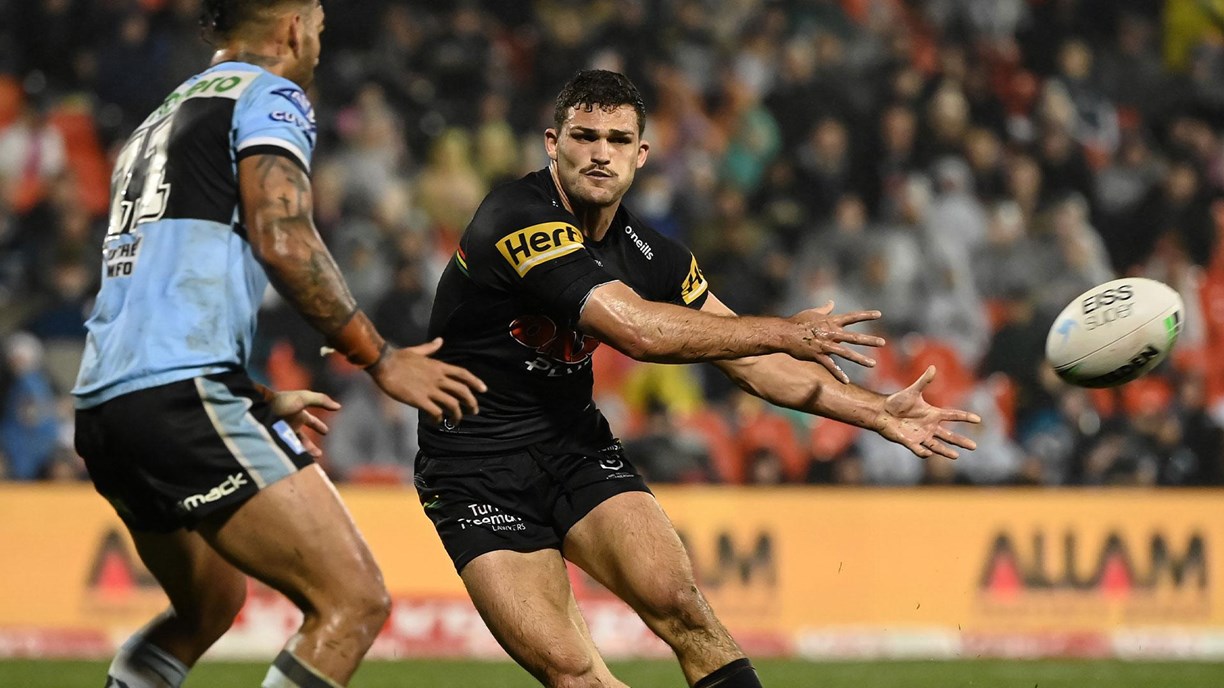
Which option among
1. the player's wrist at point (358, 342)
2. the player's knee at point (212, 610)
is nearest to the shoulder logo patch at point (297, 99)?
the player's wrist at point (358, 342)

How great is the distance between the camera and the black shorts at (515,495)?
5.41 m

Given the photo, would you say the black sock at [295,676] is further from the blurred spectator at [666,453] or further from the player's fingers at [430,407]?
the blurred spectator at [666,453]

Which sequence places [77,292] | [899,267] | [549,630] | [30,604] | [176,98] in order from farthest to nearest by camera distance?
[899,267]
[77,292]
[30,604]
[549,630]
[176,98]

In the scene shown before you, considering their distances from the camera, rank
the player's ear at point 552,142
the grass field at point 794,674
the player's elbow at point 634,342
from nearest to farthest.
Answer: the player's elbow at point 634,342 → the player's ear at point 552,142 → the grass field at point 794,674

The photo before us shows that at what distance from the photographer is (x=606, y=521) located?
540 centimetres

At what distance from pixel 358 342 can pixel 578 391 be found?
154cm

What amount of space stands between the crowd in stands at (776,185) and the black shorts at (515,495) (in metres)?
6.12

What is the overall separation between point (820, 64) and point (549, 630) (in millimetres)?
11042

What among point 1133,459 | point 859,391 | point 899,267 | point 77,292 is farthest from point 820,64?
point 859,391

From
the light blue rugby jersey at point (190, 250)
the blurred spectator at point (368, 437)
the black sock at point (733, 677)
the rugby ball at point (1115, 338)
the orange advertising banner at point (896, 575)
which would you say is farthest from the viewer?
the blurred spectator at point (368, 437)

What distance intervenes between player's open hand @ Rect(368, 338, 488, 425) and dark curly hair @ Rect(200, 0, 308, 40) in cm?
110

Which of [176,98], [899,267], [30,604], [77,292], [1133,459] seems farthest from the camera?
[899,267]

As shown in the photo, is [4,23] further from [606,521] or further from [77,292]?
[606,521]

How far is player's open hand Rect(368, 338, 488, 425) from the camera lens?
4418mm
